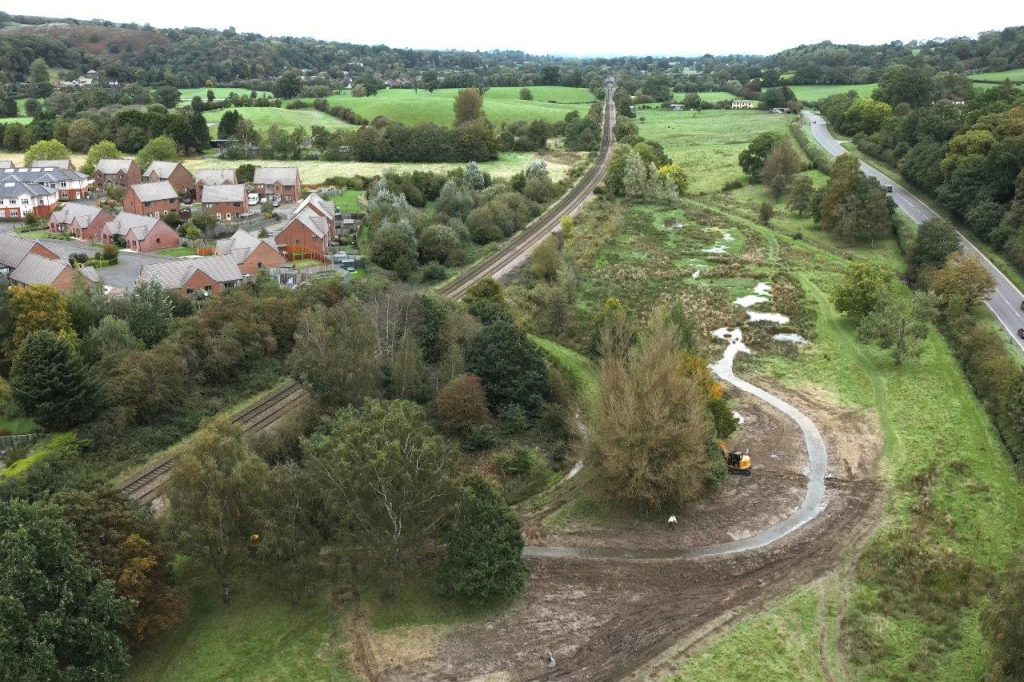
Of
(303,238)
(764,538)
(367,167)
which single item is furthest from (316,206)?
(764,538)

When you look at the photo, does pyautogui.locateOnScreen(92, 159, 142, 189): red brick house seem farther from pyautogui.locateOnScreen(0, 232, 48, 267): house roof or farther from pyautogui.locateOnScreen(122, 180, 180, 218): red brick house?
pyautogui.locateOnScreen(0, 232, 48, 267): house roof

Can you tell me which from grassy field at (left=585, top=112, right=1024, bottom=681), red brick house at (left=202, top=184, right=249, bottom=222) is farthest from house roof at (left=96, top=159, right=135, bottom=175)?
grassy field at (left=585, top=112, right=1024, bottom=681)

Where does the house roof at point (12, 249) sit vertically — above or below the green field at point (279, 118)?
below

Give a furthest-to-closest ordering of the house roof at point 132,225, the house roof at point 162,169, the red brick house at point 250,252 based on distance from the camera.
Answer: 1. the house roof at point 162,169
2. the house roof at point 132,225
3. the red brick house at point 250,252

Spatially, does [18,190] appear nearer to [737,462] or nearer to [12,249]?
→ [12,249]

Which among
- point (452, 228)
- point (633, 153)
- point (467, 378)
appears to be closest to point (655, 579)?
point (467, 378)

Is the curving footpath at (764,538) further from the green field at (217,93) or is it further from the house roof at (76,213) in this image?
the green field at (217,93)

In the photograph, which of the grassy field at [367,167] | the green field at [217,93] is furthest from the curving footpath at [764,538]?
the green field at [217,93]

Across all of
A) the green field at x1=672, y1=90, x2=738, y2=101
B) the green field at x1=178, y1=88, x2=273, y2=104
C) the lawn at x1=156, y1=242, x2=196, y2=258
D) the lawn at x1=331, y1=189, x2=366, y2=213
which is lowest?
the lawn at x1=156, y1=242, x2=196, y2=258
